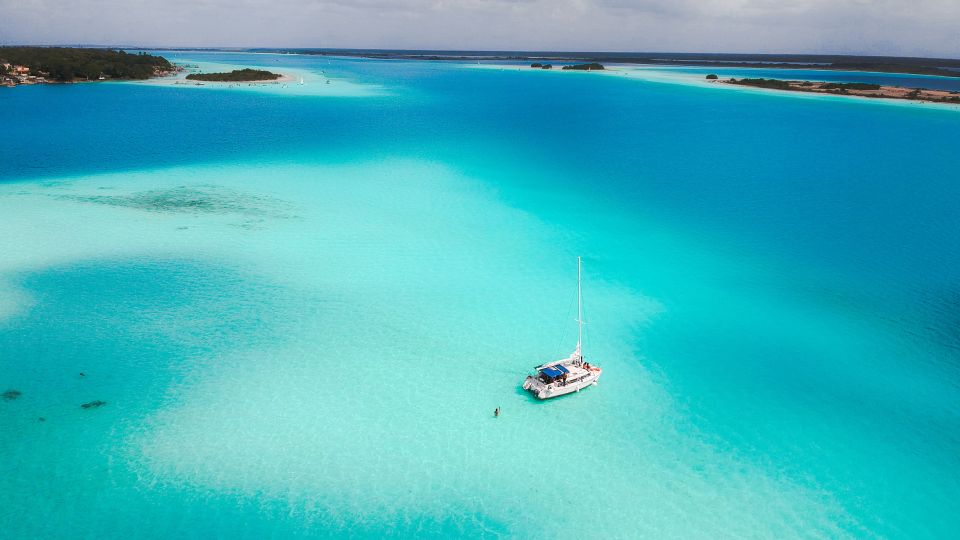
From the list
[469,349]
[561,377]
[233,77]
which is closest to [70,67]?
[233,77]

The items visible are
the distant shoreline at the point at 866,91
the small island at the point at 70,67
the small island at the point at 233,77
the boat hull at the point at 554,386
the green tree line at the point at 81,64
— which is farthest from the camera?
the small island at the point at 233,77

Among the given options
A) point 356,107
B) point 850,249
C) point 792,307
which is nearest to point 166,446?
point 792,307

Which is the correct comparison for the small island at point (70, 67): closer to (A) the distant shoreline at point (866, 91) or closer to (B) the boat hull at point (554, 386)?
(B) the boat hull at point (554, 386)

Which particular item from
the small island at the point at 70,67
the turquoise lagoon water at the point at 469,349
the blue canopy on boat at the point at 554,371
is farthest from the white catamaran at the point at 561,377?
the small island at the point at 70,67

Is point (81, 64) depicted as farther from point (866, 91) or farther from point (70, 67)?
point (866, 91)

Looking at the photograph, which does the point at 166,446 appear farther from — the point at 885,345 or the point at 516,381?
the point at 885,345

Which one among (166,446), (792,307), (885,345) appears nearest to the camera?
(166,446)
